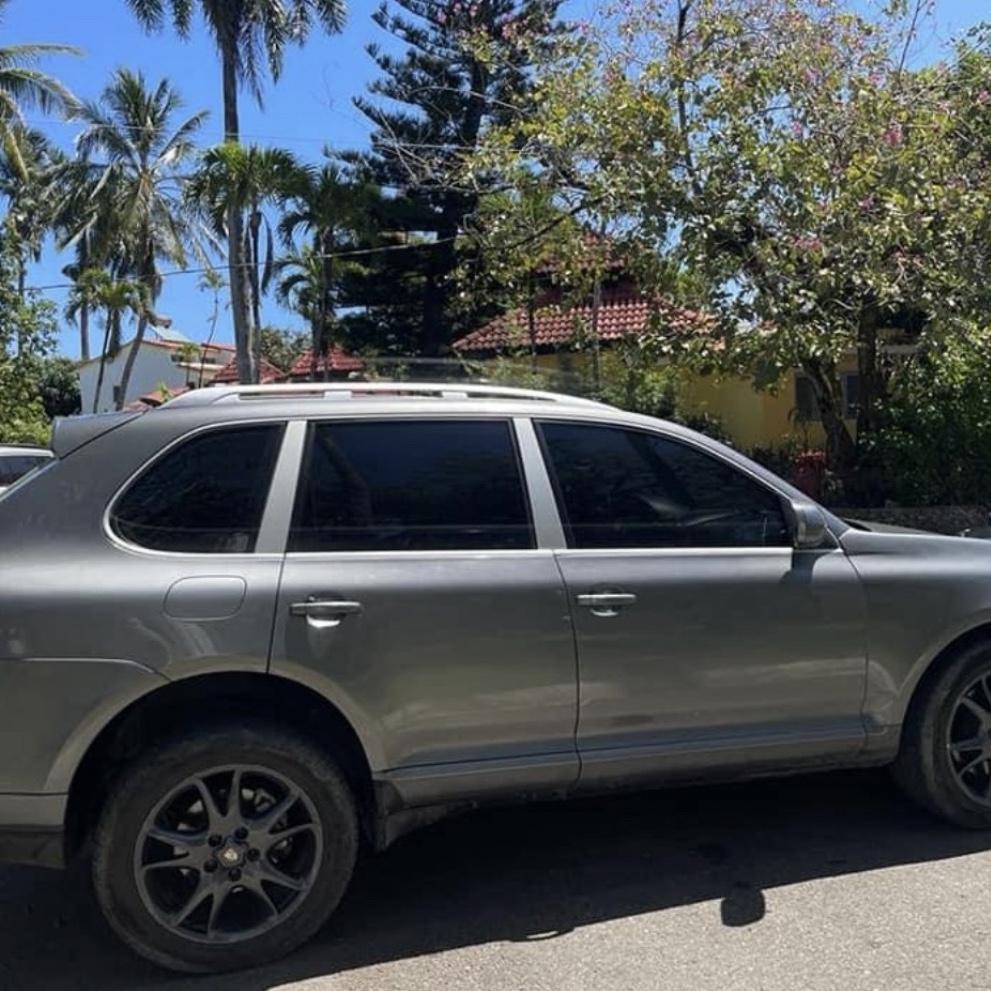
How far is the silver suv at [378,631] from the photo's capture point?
312 centimetres

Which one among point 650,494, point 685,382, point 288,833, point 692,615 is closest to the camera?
point 288,833

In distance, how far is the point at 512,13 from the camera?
17.6 metres

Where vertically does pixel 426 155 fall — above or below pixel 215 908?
above

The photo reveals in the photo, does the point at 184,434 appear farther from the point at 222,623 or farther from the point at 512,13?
the point at 512,13

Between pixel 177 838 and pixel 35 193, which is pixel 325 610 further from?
pixel 35 193

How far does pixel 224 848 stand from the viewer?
3236 millimetres

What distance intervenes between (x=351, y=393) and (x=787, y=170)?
7.04m

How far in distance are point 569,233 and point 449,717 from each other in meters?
9.37

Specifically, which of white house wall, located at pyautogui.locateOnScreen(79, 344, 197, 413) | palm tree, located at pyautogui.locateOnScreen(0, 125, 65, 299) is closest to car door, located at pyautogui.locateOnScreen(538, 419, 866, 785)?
palm tree, located at pyautogui.locateOnScreen(0, 125, 65, 299)

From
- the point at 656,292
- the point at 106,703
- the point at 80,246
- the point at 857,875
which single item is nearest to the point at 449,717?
the point at 106,703

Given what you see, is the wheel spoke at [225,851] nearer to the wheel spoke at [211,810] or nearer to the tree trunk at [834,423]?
the wheel spoke at [211,810]

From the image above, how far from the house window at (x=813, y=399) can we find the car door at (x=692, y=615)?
10.3m

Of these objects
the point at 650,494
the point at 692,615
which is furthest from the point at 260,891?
the point at 650,494

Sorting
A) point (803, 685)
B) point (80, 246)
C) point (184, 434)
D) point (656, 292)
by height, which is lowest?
point (803, 685)
